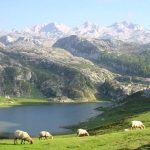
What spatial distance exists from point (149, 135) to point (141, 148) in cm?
866

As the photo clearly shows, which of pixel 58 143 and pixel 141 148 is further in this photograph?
pixel 58 143

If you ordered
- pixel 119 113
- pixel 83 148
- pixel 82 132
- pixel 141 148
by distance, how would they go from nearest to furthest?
pixel 141 148, pixel 83 148, pixel 82 132, pixel 119 113

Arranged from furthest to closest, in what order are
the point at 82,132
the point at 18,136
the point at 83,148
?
1. the point at 82,132
2. the point at 18,136
3. the point at 83,148

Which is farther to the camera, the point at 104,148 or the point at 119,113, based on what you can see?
the point at 119,113

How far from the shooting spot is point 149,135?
181 ft

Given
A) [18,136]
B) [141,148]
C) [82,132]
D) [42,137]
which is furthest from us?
[42,137]

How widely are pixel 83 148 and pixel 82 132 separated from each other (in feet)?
69.0

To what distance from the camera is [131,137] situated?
55375 millimetres

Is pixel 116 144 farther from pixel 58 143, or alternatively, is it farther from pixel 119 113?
pixel 119 113

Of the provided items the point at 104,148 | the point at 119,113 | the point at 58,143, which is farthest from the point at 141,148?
the point at 119,113

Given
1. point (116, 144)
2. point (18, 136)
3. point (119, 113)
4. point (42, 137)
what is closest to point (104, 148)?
point (116, 144)

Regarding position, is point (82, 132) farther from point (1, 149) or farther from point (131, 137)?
point (1, 149)

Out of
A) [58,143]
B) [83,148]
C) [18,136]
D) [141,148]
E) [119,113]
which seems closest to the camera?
[141,148]

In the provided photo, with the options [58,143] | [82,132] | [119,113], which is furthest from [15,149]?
[119,113]
